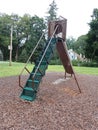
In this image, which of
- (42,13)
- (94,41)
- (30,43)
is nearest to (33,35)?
(30,43)

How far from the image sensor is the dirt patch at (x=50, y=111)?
5016mm

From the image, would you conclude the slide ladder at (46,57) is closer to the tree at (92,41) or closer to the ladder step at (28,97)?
the ladder step at (28,97)

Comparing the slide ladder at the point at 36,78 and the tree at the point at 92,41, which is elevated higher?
the tree at the point at 92,41

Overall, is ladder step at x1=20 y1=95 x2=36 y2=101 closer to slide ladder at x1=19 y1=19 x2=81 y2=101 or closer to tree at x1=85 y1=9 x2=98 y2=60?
slide ladder at x1=19 y1=19 x2=81 y2=101

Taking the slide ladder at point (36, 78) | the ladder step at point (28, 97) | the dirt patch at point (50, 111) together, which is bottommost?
the dirt patch at point (50, 111)

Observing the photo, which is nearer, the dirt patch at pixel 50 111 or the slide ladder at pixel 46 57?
the dirt patch at pixel 50 111

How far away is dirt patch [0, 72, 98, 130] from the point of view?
5016 millimetres

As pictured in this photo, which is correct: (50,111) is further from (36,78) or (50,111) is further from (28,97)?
(36,78)

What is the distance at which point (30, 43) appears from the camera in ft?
159

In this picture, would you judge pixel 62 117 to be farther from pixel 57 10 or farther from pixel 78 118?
pixel 57 10

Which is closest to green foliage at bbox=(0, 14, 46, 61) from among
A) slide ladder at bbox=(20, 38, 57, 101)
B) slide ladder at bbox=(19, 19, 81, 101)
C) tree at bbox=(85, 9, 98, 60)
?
tree at bbox=(85, 9, 98, 60)

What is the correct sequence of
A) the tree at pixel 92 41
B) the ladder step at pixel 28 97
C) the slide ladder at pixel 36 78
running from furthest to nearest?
1. the tree at pixel 92 41
2. the slide ladder at pixel 36 78
3. the ladder step at pixel 28 97

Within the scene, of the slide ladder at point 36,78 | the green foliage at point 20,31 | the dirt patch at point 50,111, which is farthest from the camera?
the green foliage at point 20,31

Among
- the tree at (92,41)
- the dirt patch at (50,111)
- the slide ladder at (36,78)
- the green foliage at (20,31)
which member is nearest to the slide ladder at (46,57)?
the slide ladder at (36,78)
